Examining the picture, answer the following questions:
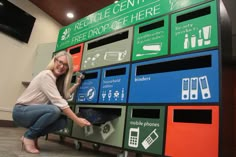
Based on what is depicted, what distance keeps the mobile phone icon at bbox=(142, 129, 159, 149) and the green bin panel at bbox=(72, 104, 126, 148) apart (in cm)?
23

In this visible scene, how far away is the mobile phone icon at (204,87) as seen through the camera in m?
1.27

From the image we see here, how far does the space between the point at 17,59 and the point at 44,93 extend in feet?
7.51

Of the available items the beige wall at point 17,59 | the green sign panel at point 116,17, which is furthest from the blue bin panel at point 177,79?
the beige wall at point 17,59

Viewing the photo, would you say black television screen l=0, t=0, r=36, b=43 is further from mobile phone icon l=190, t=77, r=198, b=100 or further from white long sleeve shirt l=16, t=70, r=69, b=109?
mobile phone icon l=190, t=77, r=198, b=100

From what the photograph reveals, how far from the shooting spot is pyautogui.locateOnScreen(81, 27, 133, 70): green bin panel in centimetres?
186

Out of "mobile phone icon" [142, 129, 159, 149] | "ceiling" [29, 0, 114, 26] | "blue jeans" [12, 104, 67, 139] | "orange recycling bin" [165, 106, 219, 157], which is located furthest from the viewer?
"ceiling" [29, 0, 114, 26]

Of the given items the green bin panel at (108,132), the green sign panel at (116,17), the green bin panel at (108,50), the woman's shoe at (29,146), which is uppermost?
the green sign panel at (116,17)

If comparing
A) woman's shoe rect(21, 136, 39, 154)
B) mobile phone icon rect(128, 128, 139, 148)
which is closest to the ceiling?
mobile phone icon rect(128, 128, 139, 148)

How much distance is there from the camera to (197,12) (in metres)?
1.49

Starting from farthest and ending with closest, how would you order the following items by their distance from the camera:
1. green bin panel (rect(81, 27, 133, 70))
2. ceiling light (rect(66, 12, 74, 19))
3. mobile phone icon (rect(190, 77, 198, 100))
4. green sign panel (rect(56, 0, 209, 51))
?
ceiling light (rect(66, 12, 74, 19)) → green bin panel (rect(81, 27, 133, 70)) → green sign panel (rect(56, 0, 209, 51)) → mobile phone icon (rect(190, 77, 198, 100))

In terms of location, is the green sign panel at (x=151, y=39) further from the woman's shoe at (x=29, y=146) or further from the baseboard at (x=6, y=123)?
the baseboard at (x=6, y=123)

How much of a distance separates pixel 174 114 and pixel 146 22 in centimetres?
83

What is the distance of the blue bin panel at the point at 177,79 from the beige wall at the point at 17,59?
8.52ft

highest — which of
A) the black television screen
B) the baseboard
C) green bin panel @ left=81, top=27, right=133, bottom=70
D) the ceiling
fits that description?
the ceiling
